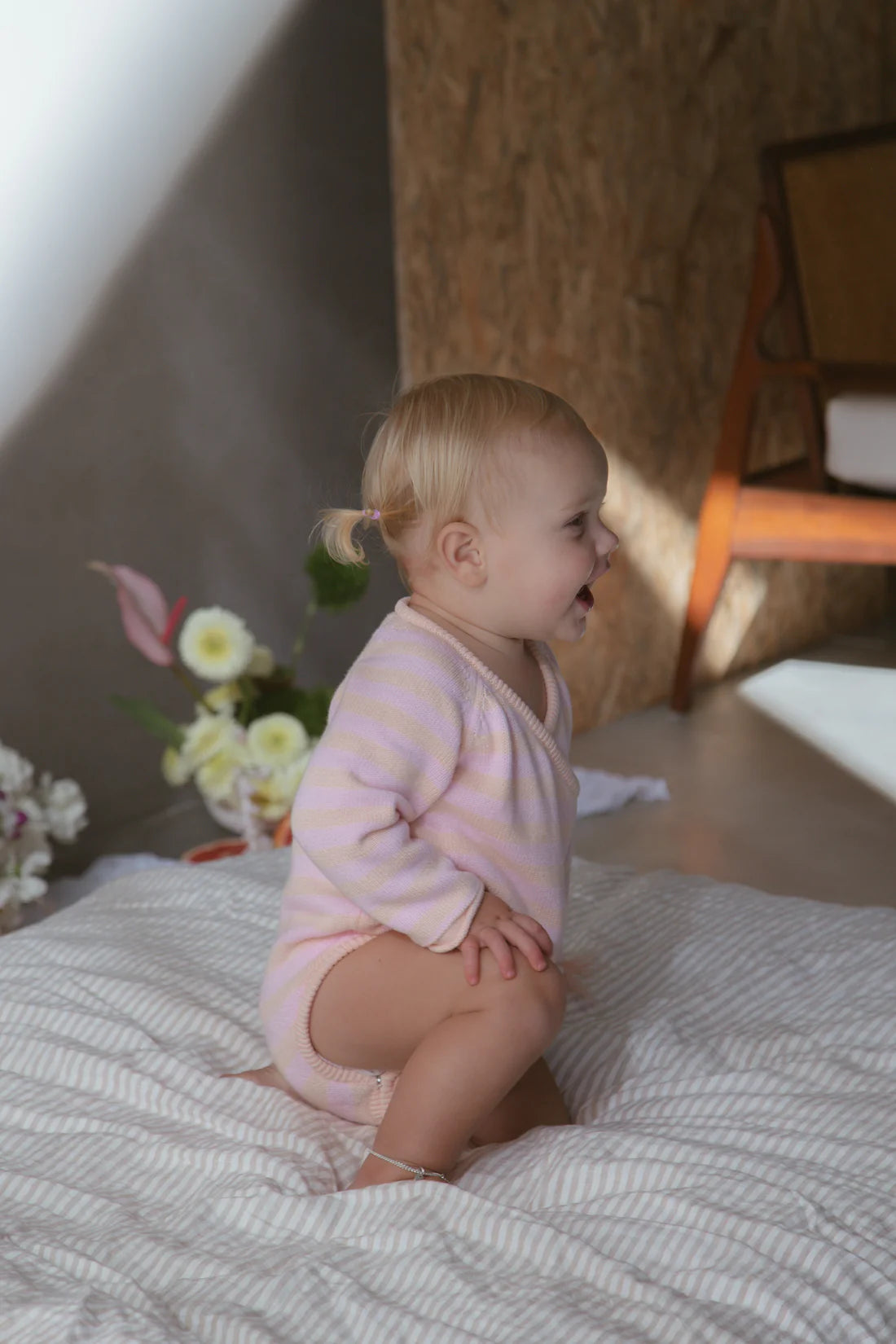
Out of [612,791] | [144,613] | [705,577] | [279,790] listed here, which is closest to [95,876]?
[279,790]

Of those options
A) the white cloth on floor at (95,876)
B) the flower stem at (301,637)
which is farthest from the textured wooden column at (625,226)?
the white cloth on floor at (95,876)

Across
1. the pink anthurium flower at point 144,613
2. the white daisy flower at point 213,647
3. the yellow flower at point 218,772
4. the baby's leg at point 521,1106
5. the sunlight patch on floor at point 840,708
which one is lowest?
the sunlight patch on floor at point 840,708

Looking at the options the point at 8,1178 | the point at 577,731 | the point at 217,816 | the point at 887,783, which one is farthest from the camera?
the point at 577,731

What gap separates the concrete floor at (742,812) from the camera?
228cm

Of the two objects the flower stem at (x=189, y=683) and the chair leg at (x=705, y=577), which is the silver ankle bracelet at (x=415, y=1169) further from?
the chair leg at (x=705, y=577)

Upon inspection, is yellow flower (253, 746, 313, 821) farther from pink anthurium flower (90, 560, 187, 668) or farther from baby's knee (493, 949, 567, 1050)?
baby's knee (493, 949, 567, 1050)

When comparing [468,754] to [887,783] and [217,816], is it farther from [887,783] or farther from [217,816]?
[887,783]

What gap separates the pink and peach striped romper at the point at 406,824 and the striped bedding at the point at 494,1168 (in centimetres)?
12

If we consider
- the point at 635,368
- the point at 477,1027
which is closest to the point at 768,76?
the point at 635,368

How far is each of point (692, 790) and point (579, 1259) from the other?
1703 mm

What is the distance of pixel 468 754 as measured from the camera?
121 cm

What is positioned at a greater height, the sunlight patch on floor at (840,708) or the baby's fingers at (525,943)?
the baby's fingers at (525,943)

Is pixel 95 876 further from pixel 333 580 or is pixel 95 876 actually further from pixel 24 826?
pixel 333 580

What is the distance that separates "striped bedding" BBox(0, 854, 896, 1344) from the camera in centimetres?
96
